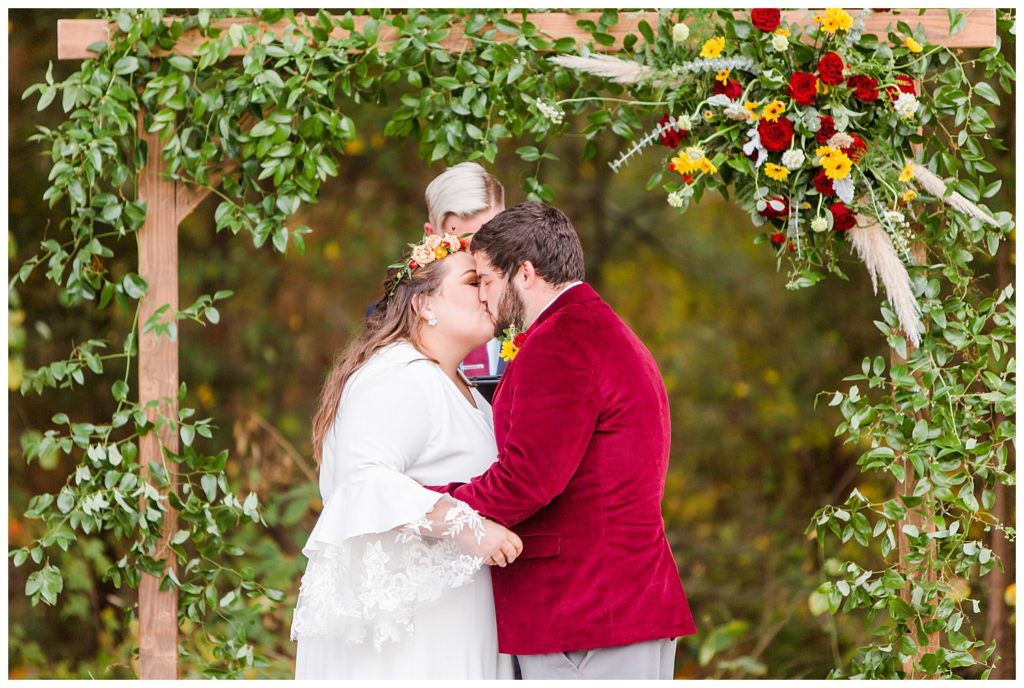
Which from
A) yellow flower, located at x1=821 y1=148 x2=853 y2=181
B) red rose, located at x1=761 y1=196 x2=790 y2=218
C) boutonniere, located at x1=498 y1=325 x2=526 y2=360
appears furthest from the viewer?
red rose, located at x1=761 y1=196 x2=790 y2=218

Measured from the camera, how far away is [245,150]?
3.24m

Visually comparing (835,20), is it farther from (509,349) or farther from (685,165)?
(509,349)

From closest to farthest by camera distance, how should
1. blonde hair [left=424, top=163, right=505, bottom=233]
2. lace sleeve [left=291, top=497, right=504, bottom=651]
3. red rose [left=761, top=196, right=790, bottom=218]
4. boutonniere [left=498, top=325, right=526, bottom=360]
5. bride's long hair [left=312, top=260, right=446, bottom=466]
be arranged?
1. lace sleeve [left=291, top=497, right=504, bottom=651]
2. bride's long hair [left=312, top=260, right=446, bottom=466]
3. boutonniere [left=498, top=325, right=526, bottom=360]
4. red rose [left=761, top=196, right=790, bottom=218]
5. blonde hair [left=424, top=163, right=505, bottom=233]

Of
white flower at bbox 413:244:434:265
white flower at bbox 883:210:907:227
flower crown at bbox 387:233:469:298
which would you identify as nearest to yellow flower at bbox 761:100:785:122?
white flower at bbox 883:210:907:227

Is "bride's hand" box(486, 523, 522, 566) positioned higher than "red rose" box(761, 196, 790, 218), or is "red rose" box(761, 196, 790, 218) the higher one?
"red rose" box(761, 196, 790, 218)

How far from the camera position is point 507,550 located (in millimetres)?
2383

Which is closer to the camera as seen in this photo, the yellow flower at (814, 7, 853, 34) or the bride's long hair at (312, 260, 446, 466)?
the bride's long hair at (312, 260, 446, 466)

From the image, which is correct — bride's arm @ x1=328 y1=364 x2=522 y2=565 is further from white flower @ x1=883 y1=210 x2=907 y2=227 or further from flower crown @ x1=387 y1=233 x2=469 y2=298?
white flower @ x1=883 y1=210 x2=907 y2=227

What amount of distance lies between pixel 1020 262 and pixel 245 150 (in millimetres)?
2643

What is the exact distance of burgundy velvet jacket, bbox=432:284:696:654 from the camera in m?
2.35

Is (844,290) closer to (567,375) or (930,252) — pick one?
(930,252)

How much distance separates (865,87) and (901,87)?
12 centimetres

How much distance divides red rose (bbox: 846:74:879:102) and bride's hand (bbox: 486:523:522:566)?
5.70 ft

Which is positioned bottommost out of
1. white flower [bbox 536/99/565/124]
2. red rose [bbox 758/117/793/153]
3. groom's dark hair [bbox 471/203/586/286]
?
groom's dark hair [bbox 471/203/586/286]
